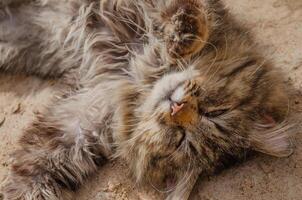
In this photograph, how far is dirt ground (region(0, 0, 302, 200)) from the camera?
230 centimetres

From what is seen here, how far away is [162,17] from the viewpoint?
7.51 ft

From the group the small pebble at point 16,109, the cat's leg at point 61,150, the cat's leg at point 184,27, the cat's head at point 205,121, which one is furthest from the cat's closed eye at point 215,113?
the small pebble at point 16,109

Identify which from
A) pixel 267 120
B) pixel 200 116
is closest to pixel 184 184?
pixel 200 116

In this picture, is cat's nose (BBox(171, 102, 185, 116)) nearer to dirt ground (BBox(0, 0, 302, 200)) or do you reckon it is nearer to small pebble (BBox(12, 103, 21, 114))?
dirt ground (BBox(0, 0, 302, 200))

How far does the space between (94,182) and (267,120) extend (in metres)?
0.88

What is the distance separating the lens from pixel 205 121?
85.7 inches

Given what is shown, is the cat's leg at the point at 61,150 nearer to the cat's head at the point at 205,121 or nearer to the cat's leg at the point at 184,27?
the cat's head at the point at 205,121

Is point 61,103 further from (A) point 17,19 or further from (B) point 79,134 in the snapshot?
(A) point 17,19

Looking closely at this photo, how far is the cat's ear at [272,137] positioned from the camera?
7.32 ft

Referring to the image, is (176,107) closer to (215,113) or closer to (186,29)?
(215,113)

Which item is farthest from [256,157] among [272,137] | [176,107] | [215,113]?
[176,107]

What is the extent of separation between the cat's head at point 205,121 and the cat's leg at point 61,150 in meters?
0.25

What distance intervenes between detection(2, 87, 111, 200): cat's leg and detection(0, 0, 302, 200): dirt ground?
0.31ft

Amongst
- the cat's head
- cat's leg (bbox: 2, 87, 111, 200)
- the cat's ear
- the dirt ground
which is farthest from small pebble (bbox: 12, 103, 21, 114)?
the cat's ear
